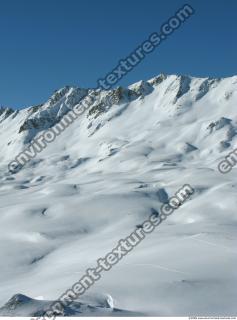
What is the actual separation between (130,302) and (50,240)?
2902cm

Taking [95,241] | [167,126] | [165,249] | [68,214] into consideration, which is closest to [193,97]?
[167,126]

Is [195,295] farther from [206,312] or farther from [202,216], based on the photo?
[202,216]

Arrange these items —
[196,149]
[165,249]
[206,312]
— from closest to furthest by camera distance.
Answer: [206,312], [165,249], [196,149]

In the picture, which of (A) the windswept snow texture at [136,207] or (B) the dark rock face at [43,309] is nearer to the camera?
(B) the dark rock face at [43,309]

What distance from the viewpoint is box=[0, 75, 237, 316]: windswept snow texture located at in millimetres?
21734

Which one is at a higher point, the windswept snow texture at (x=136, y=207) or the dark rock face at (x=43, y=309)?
the windswept snow texture at (x=136, y=207)

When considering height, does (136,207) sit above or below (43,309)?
above

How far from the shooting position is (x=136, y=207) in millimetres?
57750

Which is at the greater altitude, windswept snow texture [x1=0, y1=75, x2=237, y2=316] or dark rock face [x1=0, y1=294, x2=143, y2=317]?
windswept snow texture [x1=0, y1=75, x2=237, y2=316]

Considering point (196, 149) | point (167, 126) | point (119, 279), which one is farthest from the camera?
point (167, 126)

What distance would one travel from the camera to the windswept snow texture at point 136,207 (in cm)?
2173

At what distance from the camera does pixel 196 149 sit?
124 m

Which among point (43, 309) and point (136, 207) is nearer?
point (43, 309)

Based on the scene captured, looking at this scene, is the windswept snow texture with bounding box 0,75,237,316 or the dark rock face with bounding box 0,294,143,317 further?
the windswept snow texture with bounding box 0,75,237,316
